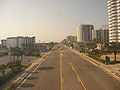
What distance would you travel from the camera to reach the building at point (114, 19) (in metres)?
139

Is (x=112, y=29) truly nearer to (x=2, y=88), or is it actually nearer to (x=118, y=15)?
(x=118, y=15)

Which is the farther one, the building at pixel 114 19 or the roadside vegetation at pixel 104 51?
the building at pixel 114 19

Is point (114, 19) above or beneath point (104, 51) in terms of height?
above

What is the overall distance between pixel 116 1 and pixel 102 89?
13223 centimetres

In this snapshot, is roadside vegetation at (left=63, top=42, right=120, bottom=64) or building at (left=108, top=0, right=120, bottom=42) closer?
roadside vegetation at (left=63, top=42, right=120, bottom=64)

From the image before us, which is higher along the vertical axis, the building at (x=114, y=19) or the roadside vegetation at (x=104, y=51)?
the building at (x=114, y=19)

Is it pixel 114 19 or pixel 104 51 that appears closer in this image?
pixel 104 51

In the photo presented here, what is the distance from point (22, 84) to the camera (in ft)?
82.5

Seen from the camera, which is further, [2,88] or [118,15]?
[118,15]

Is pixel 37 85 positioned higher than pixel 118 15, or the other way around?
pixel 118 15

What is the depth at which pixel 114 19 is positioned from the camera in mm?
141875

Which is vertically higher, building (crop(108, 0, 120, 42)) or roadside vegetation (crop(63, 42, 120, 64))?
building (crop(108, 0, 120, 42))

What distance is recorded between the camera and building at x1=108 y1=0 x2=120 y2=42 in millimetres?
139000

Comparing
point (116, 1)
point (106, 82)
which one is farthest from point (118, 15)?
point (106, 82)
